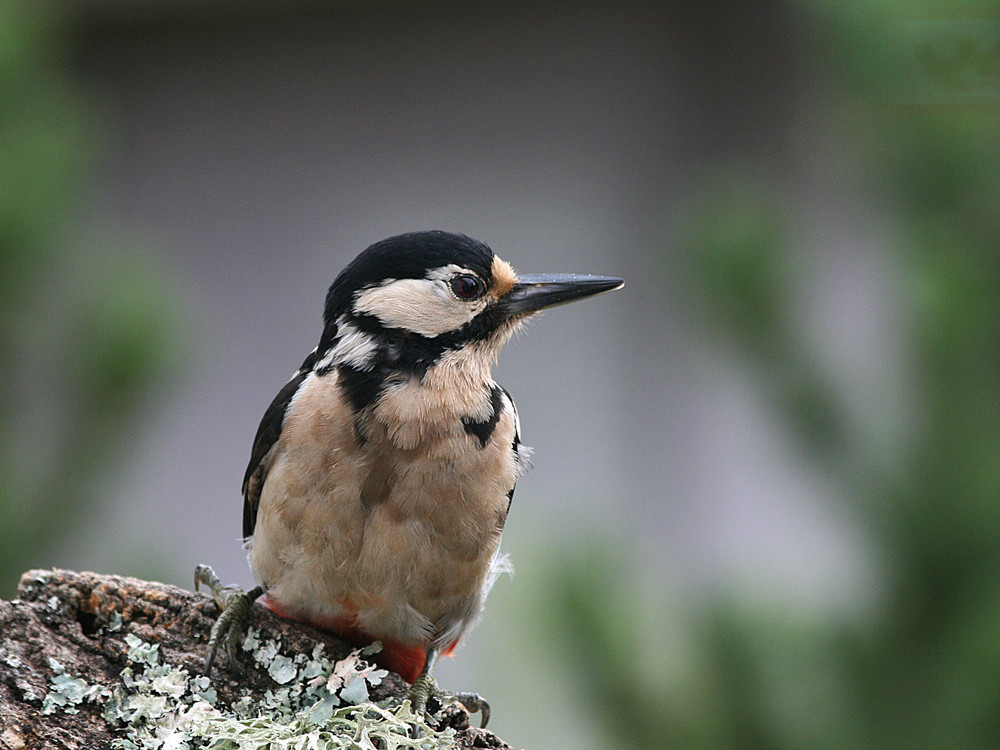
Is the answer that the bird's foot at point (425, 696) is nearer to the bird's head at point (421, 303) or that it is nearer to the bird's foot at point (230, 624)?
the bird's foot at point (230, 624)

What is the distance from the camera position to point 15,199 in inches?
128

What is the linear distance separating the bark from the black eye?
776mm

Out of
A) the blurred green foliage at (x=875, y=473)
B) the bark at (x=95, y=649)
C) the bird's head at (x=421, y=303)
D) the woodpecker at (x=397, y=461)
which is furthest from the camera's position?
the blurred green foliage at (x=875, y=473)

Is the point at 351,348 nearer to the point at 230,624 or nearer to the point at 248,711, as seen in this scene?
the point at 230,624

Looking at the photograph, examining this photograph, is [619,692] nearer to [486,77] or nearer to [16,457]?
[16,457]

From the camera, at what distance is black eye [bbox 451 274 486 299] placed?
2.44 metres

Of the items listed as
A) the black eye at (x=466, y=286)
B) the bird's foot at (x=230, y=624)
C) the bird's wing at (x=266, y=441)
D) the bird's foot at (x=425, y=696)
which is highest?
the black eye at (x=466, y=286)

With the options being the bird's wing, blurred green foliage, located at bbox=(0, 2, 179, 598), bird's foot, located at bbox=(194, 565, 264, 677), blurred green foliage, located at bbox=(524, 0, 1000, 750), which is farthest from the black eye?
blurred green foliage, located at bbox=(0, 2, 179, 598)

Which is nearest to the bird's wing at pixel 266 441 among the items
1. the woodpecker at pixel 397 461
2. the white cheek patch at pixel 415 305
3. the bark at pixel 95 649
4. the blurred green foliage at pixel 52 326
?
the woodpecker at pixel 397 461

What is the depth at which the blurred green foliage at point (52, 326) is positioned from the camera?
3.33 meters

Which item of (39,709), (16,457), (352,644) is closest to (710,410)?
(16,457)

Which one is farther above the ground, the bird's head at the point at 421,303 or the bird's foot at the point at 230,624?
the bird's head at the point at 421,303

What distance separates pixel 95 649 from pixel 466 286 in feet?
3.41

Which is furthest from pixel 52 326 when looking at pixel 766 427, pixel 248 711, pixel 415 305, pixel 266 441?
pixel 766 427
